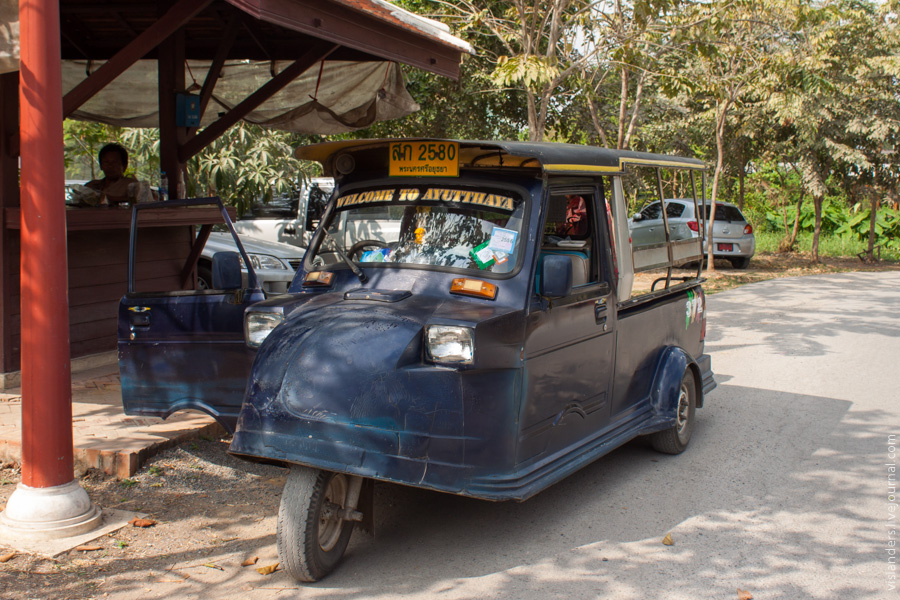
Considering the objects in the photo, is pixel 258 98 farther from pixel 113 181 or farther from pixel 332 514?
pixel 332 514

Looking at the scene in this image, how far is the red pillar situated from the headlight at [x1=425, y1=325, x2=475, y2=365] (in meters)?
2.02

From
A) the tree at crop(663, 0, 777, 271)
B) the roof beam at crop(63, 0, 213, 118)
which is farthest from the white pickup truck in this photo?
the roof beam at crop(63, 0, 213, 118)

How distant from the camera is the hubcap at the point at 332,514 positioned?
3.99 metres

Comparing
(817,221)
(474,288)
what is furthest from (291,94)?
(817,221)

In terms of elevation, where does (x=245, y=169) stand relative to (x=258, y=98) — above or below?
below

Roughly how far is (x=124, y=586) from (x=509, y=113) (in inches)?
541

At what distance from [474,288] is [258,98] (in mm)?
5125

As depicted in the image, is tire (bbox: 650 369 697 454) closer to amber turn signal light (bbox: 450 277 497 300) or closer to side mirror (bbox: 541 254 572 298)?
side mirror (bbox: 541 254 572 298)

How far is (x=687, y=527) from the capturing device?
471 centimetres

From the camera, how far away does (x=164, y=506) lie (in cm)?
491

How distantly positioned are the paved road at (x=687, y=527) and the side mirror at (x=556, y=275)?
138cm

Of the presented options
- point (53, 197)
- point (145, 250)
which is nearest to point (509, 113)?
point (145, 250)

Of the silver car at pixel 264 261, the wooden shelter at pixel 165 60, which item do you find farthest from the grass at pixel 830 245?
the wooden shelter at pixel 165 60

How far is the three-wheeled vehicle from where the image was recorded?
3.81m
